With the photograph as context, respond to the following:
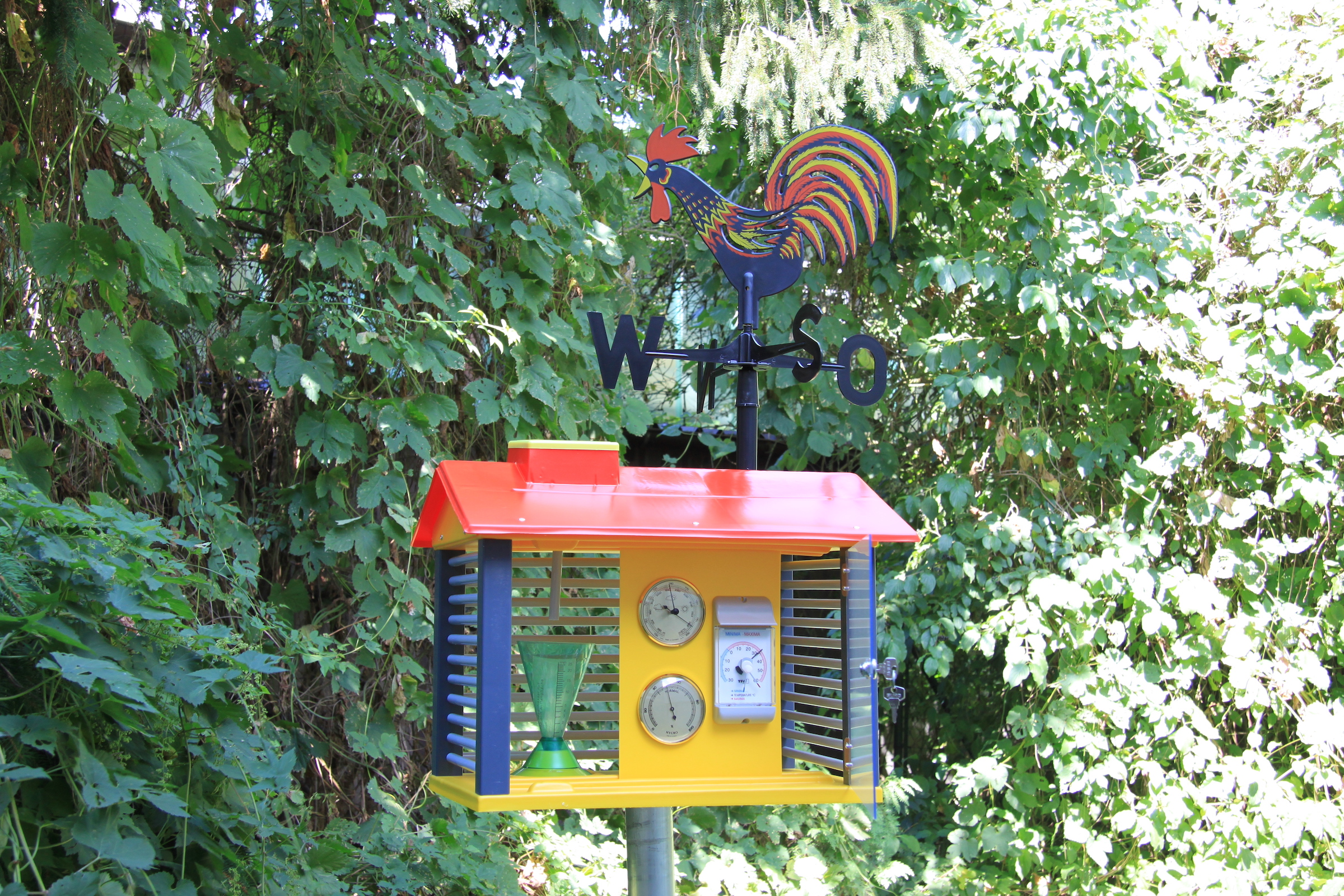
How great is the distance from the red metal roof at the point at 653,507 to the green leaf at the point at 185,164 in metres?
0.67

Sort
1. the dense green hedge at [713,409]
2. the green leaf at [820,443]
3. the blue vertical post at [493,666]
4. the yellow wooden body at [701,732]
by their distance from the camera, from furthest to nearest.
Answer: the green leaf at [820,443] < the dense green hedge at [713,409] < the yellow wooden body at [701,732] < the blue vertical post at [493,666]

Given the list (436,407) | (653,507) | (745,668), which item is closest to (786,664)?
(745,668)

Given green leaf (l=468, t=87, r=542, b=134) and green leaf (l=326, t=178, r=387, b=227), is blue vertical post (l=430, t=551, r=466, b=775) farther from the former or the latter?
green leaf (l=468, t=87, r=542, b=134)

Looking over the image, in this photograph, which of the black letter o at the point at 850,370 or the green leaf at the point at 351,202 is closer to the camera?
the black letter o at the point at 850,370

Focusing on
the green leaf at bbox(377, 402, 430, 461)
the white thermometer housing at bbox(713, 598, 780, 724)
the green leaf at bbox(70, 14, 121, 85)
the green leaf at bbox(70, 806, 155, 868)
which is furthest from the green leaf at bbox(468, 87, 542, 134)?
the green leaf at bbox(70, 806, 155, 868)

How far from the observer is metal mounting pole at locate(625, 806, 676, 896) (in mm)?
1807

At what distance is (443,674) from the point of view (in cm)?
189

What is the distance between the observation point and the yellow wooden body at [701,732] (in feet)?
5.57

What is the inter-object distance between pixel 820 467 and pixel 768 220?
1879 mm

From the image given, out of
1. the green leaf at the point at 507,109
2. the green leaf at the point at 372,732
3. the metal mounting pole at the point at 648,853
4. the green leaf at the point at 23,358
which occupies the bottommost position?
the metal mounting pole at the point at 648,853

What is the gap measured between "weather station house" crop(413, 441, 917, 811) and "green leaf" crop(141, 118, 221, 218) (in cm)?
68

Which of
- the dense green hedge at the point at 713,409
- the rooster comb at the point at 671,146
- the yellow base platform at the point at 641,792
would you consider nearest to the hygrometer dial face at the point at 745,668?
the yellow base platform at the point at 641,792

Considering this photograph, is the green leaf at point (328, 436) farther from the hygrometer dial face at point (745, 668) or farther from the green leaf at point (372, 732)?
the hygrometer dial face at point (745, 668)

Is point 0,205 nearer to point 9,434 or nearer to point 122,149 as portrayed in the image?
point 122,149
